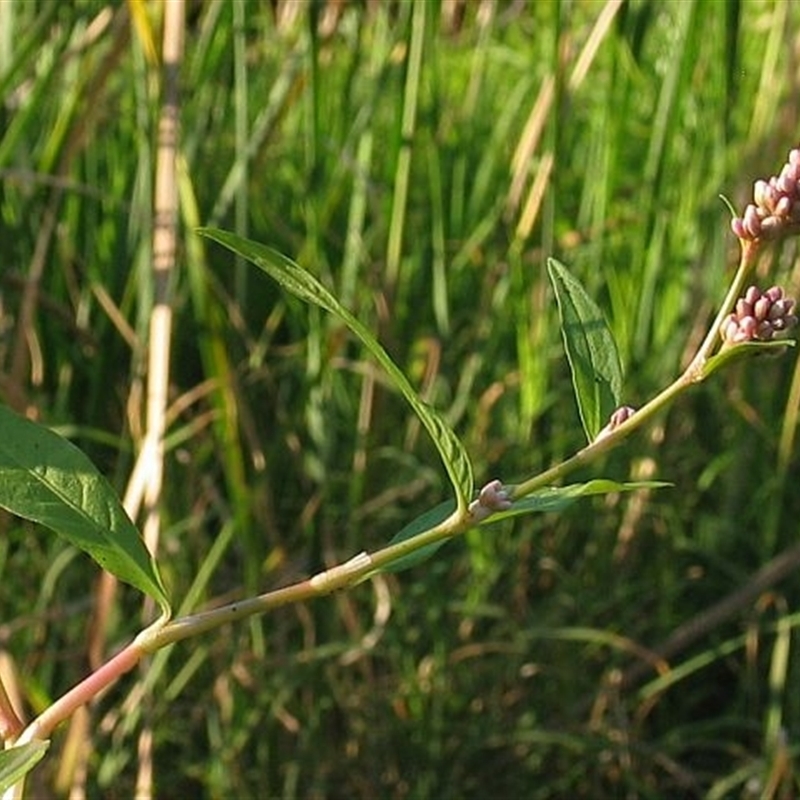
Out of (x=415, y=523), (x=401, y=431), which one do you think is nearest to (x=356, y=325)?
(x=415, y=523)

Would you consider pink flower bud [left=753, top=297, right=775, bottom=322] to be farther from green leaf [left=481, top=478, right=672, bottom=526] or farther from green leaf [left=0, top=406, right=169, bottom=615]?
green leaf [left=0, top=406, right=169, bottom=615]

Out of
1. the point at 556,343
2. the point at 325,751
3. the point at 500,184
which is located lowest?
the point at 325,751

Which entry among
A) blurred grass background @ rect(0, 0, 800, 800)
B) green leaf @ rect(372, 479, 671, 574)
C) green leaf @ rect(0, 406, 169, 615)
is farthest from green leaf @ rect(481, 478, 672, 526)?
blurred grass background @ rect(0, 0, 800, 800)

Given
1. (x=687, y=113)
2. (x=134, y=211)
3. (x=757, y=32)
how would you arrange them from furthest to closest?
(x=757, y=32), (x=687, y=113), (x=134, y=211)

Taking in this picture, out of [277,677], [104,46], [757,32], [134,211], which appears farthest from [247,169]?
[757,32]

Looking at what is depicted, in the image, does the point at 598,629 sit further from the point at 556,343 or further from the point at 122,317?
the point at 122,317

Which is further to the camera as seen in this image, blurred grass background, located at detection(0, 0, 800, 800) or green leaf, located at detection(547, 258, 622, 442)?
blurred grass background, located at detection(0, 0, 800, 800)

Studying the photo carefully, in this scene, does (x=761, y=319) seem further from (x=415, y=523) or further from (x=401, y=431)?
(x=401, y=431)

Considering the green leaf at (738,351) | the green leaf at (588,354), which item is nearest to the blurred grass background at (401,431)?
the green leaf at (588,354)

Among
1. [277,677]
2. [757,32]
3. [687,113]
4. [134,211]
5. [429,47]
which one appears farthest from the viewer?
[757,32]
